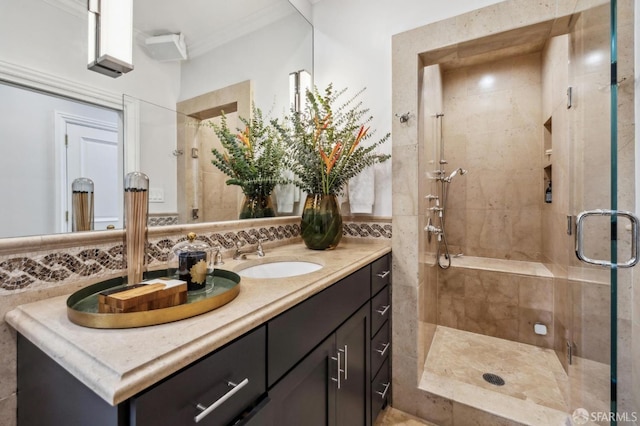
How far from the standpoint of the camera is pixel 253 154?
4.93 feet

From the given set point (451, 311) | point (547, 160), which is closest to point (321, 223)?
point (451, 311)

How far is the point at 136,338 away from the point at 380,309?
3.97ft

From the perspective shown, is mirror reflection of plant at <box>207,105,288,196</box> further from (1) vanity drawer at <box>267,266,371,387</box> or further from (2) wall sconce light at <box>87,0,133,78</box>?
(1) vanity drawer at <box>267,266,371,387</box>

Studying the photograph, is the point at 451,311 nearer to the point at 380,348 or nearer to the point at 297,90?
the point at 380,348

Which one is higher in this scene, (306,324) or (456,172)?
(456,172)

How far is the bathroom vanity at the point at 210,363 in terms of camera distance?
45cm

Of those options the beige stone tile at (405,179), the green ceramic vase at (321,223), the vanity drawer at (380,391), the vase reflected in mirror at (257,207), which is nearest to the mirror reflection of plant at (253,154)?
the vase reflected in mirror at (257,207)

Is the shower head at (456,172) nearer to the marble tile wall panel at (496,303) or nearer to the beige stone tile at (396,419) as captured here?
the marble tile wall panel at (496,303)

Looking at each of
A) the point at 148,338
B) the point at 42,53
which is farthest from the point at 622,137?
the point at 42,53

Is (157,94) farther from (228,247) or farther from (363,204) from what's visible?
(363,204)

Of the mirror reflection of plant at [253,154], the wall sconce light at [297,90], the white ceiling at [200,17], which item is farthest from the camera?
the wall sconce light at [297,90]

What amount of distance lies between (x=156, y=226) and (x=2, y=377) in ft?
1.76

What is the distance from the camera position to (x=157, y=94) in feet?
3.57

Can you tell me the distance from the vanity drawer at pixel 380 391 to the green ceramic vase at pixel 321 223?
733 mm
